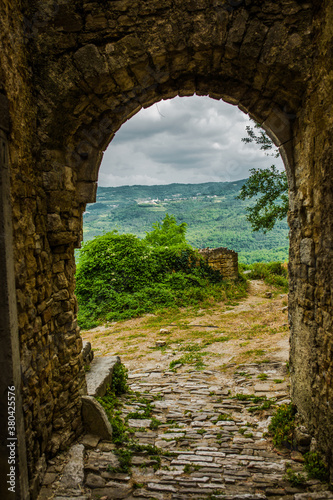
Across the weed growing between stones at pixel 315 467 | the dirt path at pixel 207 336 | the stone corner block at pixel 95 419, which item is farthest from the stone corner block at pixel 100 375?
the weed growing between stones at pixel 315 467

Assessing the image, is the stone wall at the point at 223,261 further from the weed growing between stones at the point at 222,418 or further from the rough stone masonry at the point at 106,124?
the rough stone masonry at the point at 106,124

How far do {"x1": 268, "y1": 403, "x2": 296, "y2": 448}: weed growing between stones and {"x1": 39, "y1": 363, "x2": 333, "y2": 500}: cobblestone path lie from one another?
0.38 feet

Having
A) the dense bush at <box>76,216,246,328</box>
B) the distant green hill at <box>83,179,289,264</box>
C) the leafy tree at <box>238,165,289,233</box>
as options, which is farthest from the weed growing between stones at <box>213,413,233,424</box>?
the distant green hill at <box>83,179,289,264</box>

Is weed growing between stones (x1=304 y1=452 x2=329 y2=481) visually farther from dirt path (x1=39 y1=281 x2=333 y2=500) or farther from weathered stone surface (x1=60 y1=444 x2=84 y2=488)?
weathered stone surface (x1=60 y1=444 x2=84 y2=488)

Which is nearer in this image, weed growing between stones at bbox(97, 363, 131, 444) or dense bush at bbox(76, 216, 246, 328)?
weed growing between stones at bbox(97, 363, 131, 444)

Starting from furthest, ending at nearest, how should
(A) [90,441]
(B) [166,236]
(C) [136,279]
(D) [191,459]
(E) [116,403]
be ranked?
1. (B) [166,236]
2. (C) [136,279]
3. (E) [116,403]
4. (A) [90,441]
5. (D) [191,459]

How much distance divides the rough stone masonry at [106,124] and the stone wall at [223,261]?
969 centimetres

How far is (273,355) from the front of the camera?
6.07 metres

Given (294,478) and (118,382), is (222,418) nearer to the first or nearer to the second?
(294,478)

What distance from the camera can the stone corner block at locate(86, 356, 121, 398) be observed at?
13.5ft

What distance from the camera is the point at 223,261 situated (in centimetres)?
1348

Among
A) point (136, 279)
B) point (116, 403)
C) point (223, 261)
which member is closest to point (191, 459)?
point (116, 403)

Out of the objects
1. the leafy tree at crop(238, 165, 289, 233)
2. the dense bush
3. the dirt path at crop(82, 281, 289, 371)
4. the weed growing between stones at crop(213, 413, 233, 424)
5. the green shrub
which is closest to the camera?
the weed growing between stones at crop(213, 413, 233, 424)

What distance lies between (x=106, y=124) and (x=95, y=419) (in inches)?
131
